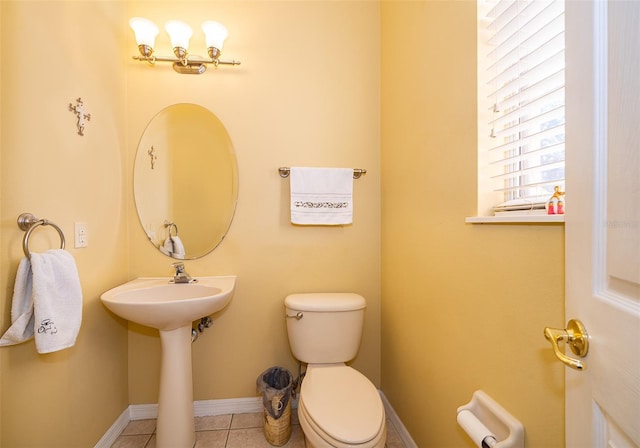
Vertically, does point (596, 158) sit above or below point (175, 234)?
above

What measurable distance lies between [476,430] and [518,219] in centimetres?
61

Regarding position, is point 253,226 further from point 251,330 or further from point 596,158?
point 596,158

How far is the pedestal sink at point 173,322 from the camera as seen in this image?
44.1 inches

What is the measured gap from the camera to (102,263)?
1.31 m

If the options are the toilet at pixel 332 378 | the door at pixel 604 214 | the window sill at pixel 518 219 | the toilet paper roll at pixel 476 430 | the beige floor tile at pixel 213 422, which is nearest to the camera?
the door at pixel 604 214

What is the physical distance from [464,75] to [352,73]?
0.89m

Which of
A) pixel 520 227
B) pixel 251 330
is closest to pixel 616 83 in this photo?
pixel 520 227

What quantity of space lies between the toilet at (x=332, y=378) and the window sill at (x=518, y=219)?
2.61ft

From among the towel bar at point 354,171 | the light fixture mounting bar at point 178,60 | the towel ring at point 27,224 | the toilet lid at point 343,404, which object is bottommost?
the toilet lid at point 343,404

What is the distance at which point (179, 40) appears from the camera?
55.7 inches

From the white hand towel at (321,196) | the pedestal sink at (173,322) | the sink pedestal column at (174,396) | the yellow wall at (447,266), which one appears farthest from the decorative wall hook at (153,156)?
the yellow wall at (447,266)

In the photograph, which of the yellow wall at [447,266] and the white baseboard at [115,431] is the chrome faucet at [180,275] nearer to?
the white baseboard at [115,431]

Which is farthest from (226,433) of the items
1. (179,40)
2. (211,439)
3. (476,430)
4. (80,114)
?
(179,40)

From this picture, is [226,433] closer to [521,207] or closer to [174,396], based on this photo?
[174,396]
